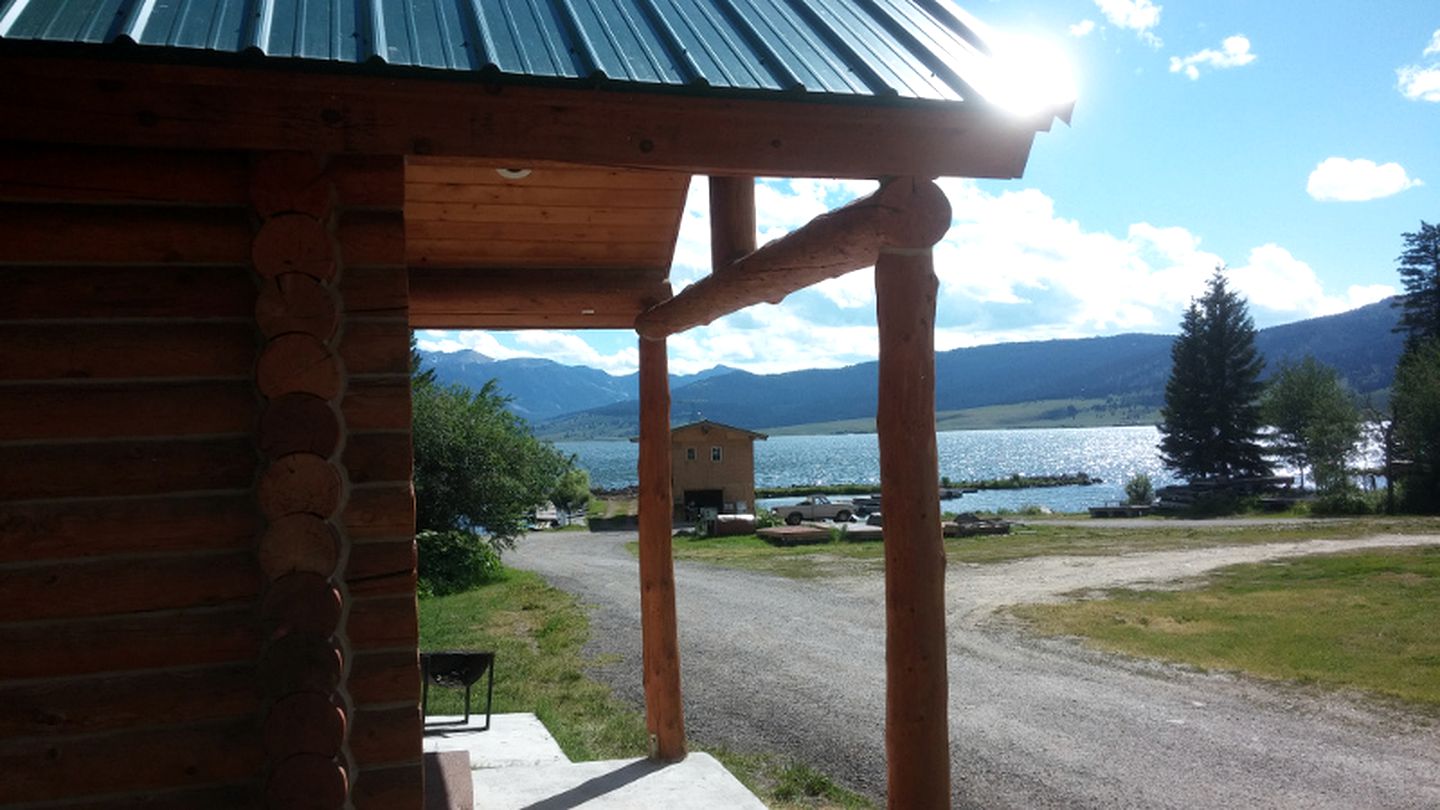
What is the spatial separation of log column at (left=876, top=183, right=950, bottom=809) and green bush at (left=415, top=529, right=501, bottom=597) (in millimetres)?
17361

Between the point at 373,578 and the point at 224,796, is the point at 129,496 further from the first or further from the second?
the point at 224,796

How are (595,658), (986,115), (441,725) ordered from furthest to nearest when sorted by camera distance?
(595,658)
(441,725)
(986,115)

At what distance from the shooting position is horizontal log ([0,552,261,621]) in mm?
2961

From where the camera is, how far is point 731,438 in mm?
41938

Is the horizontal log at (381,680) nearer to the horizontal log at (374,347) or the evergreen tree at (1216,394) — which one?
the horizontal log at (374,347)

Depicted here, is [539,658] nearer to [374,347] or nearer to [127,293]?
[374,347]

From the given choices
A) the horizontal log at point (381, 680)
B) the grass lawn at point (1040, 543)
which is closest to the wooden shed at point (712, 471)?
the grass lawn at point (1040, 543)

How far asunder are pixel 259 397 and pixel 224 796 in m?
1.24

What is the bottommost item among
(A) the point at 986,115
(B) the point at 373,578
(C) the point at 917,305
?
(B) the point at 373,578

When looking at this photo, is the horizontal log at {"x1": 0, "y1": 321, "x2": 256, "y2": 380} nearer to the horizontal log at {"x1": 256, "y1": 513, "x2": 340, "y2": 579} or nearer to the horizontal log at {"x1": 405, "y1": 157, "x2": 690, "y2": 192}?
the horizontal log at {"x1": 256, "y1": 513, "x2": 340, "y2": 579}

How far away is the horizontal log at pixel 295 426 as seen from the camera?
3.02m

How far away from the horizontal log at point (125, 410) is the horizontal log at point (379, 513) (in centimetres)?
40

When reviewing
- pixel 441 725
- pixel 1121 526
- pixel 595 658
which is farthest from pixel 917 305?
pixel 1121 526

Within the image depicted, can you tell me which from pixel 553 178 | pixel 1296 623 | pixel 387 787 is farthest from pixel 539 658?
pixel 1296 623
